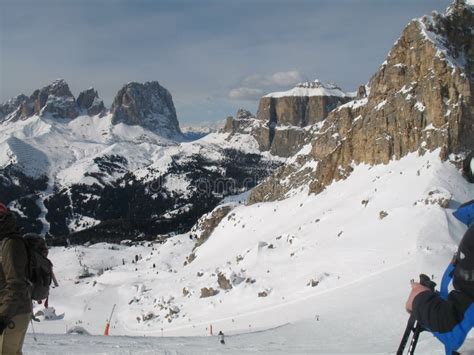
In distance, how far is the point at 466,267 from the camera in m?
3.48

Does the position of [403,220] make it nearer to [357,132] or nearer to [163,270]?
[357,132]

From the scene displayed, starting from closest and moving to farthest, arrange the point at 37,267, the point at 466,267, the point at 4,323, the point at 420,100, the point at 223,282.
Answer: the point at 466,267, the point at 4,323, the point at 37,267, the point at 223,282, the point at 420,100

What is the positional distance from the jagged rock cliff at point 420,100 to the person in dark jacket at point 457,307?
50.6 meters

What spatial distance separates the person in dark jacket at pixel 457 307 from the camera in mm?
3467

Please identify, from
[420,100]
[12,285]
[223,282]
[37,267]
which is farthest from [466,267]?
[420,100]

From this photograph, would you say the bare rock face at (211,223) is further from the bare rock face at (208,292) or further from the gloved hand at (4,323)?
the gloved hand at (4,323)

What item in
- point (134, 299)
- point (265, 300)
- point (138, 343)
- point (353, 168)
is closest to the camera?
point (138, 343)

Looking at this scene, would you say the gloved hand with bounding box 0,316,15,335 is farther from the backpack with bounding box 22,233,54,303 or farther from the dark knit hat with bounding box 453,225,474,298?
the dark knit hat with bounding box 453,225,474,298

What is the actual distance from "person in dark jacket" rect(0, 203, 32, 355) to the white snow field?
19.5 feet

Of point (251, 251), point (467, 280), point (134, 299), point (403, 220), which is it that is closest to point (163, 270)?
point (134, 299)

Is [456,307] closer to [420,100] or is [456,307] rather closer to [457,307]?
[457,307]

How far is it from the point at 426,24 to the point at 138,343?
62.4 metres

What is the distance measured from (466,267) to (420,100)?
60.6 metres

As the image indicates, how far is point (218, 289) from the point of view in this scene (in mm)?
46562
